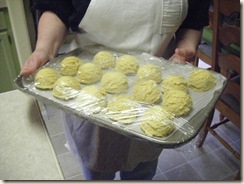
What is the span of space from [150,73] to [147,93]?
0.06 m

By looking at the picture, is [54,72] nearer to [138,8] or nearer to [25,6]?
[138,8]

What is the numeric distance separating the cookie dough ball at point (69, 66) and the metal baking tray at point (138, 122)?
23 mm

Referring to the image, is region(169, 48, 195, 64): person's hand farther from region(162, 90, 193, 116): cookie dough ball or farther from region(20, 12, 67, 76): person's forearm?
region(20, 12, 67, 76): person's forearm

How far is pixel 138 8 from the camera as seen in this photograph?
1.96ft

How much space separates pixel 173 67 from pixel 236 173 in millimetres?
693

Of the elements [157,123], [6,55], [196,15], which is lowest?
[6,55]

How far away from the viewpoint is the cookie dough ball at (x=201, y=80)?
1.87 ft

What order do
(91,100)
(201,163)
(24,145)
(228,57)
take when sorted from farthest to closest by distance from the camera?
(201,163), (228,57), (91,100), (24,145)

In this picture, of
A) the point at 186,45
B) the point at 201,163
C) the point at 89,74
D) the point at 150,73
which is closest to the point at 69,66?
the point at 89,74

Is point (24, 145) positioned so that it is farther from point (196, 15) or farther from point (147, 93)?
point (196, 15)

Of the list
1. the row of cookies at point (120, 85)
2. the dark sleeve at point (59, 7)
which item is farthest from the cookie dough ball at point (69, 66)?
the dark sleeve at point (59, 7)

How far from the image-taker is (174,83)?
0.57m

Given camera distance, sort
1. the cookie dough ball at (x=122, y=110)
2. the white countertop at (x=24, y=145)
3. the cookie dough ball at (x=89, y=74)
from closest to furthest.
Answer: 1. the white countertop at (x=24, y=145)
2. the cookie dough ball at (x=122, y=110)
3. the cookie dough ball at (x=89, y=74)

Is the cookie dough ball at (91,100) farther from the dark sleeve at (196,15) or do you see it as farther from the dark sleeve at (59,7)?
the dark sleeve at (196,15)
